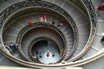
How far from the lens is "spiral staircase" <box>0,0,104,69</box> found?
11844 mm

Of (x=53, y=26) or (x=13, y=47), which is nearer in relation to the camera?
(x=13, y=47)

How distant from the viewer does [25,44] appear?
53.8 ft

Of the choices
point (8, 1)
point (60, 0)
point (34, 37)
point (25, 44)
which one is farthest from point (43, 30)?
point (8, 1)

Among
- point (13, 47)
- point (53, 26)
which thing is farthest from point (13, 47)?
point (53, 26)

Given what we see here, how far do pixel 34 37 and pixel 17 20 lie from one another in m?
3.50

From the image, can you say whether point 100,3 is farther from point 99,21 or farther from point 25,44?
point 25,44

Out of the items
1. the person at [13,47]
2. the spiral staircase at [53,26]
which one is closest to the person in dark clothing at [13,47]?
the person at [13,47]

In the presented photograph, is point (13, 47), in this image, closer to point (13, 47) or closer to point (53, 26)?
point (13, 47)

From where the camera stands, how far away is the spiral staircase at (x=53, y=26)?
11.8m

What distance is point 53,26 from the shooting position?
15.8 meters

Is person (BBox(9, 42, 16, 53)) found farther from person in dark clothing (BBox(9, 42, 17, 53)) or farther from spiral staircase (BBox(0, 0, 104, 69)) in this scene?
spiral staircase (BBox(0, 0, 104, 69))

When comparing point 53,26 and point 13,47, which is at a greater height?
point 53,26

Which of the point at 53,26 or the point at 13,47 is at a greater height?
the point at 53,26

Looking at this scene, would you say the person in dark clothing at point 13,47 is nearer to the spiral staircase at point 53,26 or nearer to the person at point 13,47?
the person at point 13,47
